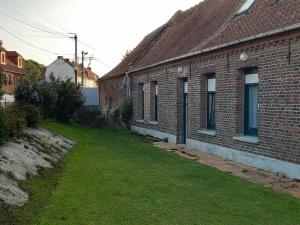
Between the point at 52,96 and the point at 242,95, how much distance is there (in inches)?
561

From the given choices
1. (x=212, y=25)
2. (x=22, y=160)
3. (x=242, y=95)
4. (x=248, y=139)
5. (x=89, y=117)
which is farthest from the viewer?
(x=89, y=117)

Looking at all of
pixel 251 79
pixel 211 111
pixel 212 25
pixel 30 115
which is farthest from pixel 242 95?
pixel 30 115

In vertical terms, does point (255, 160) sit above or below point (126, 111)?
below

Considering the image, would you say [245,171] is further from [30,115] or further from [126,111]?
[126,111]

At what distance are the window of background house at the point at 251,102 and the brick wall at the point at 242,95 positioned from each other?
0.52 feet

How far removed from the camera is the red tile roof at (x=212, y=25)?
12438 mm

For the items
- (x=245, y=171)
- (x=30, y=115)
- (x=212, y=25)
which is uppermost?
(x=212, y=25)

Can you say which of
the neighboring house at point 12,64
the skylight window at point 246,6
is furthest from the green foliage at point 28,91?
the neighboring house at point 12,64

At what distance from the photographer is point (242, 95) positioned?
13.8 m

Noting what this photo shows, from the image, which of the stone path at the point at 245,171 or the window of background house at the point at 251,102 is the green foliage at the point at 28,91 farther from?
the window of background house at the point at 251,102

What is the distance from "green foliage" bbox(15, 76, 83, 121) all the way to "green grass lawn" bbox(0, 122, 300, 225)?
37.3 ft

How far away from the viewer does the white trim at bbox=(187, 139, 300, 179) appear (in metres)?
11.0

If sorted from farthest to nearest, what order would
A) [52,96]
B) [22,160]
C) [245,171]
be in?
[52,96] → [245,171] → [22,160]

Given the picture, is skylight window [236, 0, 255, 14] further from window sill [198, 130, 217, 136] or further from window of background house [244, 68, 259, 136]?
window sill [198, 130, 217, 136]
